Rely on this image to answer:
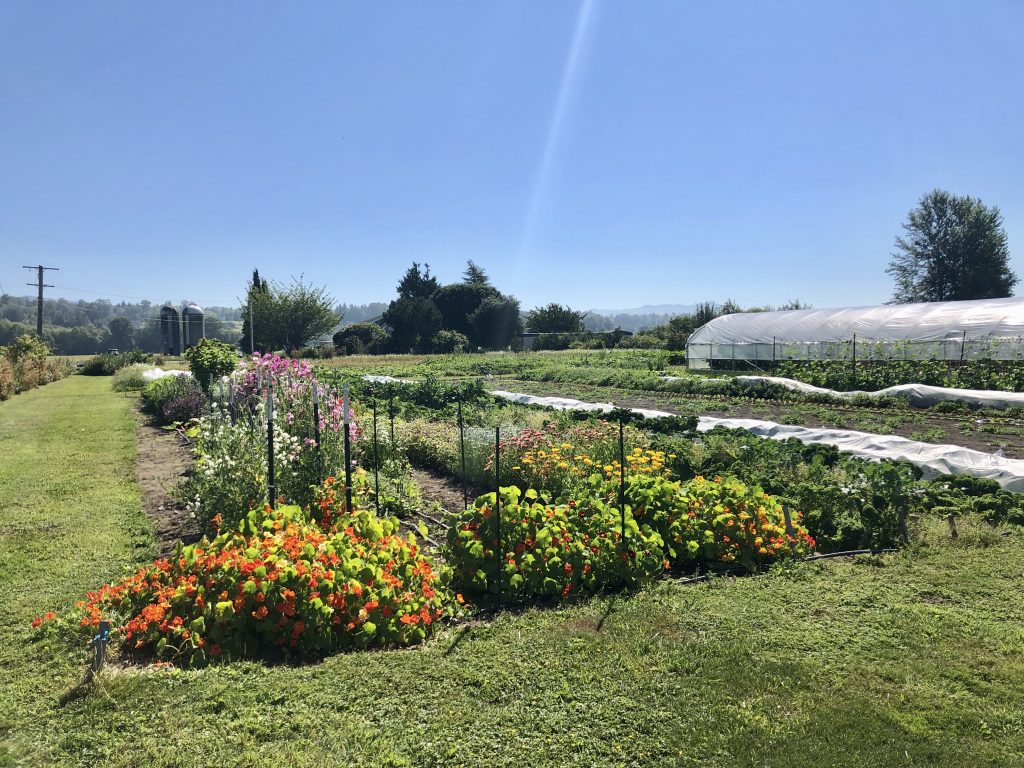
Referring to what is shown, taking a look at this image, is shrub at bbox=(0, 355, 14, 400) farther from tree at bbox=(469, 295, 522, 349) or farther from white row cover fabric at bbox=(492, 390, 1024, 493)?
tree at bbox=(469, 295, 522, 349)

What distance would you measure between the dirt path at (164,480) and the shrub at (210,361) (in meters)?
1.37

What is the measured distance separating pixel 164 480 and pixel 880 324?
23255 millimetres

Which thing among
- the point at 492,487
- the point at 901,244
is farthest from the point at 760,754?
the point at 901,244

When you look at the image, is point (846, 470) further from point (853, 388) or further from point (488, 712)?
point (853, 388)

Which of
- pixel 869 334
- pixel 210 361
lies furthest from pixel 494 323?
pixel 210 361

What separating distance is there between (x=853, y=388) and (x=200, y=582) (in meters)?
17.8

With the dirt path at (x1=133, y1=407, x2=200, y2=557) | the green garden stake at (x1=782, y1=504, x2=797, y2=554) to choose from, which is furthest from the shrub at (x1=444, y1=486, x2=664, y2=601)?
the dirt path at (x1=133, y1=407, x2=200, y2=557)

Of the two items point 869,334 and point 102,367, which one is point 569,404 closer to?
point 869,334

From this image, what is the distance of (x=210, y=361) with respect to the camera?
512 inches

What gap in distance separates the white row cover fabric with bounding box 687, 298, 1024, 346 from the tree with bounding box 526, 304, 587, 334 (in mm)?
29399

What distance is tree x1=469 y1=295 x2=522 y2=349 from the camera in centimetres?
5444

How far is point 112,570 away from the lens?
4.82 metres

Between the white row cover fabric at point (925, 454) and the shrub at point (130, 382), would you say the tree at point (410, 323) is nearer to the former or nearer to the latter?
the shrub at point (130, 382)

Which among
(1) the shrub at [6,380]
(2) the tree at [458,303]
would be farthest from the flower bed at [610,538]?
(2) the tree at [458,303]
